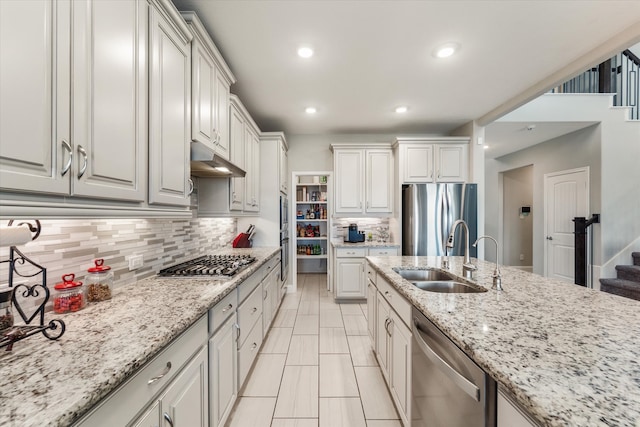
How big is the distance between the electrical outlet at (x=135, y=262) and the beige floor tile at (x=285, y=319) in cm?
182

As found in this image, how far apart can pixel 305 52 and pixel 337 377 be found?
9.36 ft

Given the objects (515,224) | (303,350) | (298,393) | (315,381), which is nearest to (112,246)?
(298,393)

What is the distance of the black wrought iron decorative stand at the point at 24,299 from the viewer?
2.70 ft

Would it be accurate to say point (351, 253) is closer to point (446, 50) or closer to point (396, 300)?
point (396, 300)

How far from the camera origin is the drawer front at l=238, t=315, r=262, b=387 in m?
1.82

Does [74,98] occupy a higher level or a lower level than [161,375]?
higher

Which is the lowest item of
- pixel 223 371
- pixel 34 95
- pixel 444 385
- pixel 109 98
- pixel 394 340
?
pixel 223 371

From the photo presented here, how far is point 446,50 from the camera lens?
2242 millimetres

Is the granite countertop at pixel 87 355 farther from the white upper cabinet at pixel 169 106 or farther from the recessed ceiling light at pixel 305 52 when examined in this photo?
the recessed ceiling light at pixel 305 52

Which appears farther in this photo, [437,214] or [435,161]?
[435,161]

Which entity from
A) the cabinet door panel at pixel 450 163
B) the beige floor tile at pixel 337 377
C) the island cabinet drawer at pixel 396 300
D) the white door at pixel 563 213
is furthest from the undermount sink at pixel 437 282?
the white door at pixel 563 213

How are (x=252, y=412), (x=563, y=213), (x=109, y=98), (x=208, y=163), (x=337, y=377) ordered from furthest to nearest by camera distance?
(x=563, y=213)
(x=337, y=377)
(x=208, y=163)
(x=252, y=412)
(x=109, y=98)

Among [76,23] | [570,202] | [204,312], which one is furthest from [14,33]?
[570,202]

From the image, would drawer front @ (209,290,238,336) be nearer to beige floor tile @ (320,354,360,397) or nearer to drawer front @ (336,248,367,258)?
beige floor tile @ (320,354,360,397)
